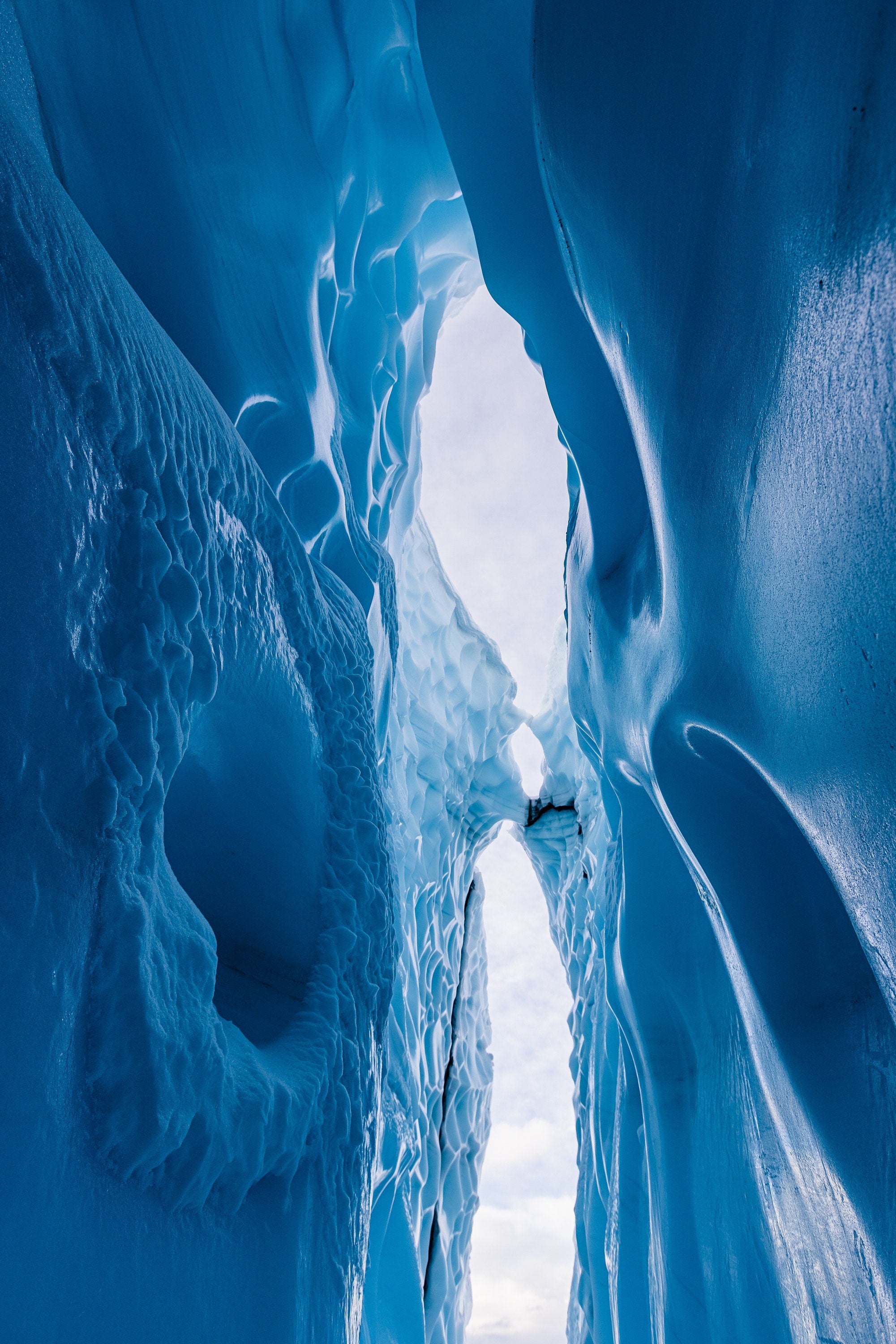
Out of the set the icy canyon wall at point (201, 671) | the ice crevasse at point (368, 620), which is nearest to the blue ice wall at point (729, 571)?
the ice crevasse at point (368, 620)

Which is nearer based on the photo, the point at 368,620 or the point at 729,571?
the point at 729,571

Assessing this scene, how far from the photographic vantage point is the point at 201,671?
38.3 inches

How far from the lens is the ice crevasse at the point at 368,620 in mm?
722

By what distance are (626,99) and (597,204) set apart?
0.19m

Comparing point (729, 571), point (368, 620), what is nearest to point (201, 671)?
point (729, 571)

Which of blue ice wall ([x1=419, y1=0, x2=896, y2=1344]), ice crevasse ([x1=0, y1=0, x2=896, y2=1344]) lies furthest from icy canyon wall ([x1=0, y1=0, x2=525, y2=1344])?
blue ice wall ([x1=419, y1=0, x2=896, y2=1344])

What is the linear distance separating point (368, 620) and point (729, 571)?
1238mm

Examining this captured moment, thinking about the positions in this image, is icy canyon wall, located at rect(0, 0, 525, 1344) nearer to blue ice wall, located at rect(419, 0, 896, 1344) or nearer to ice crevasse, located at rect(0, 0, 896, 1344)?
ice crevasse, located at rect(0, 0, 896, 1344)

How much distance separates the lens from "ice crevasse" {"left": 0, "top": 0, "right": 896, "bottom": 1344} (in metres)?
0.72

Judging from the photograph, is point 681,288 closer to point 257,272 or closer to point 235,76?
point 257,272

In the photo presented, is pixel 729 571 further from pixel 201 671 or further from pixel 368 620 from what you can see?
pixel 368 620

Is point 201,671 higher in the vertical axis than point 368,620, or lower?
lower

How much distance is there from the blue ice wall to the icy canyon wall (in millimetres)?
530

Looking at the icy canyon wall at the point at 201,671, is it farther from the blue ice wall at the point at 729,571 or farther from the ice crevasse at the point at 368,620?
the blue ice wall at the point at 729,571
